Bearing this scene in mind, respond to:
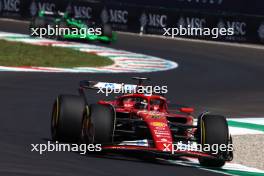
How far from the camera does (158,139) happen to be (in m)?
11.6

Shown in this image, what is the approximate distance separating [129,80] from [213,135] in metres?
11.1

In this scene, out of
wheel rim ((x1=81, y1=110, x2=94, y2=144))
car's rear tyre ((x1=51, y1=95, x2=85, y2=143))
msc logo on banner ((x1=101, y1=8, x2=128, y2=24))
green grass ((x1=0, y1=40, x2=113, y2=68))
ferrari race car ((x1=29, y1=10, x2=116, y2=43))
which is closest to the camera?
wheel rim ((x1=81, y1=110, x2=94, y2=144))

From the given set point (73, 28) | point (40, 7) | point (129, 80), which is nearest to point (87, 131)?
point (129, 80)

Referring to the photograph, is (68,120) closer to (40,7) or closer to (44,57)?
(44,57)

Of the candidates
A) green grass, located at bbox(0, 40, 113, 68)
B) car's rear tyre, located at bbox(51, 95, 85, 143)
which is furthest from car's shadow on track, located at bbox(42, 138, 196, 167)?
green grass, located at bbox(0, 40, 113, 68)

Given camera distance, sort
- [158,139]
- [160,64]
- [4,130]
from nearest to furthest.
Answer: [158,139]
[4,130]
[160,64]

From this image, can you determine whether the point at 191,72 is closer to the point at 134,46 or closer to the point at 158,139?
the point at 134,46

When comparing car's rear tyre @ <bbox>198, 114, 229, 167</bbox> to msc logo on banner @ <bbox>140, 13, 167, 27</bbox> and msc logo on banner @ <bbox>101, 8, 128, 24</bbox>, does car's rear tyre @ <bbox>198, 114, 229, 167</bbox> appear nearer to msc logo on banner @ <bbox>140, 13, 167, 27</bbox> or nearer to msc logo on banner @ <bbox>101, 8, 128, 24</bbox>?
msc logo on banner @ <bbox>140, 13, 167, 27</bbox>

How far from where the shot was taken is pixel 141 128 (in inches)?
480

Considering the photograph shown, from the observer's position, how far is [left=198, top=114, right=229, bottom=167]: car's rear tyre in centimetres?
1182

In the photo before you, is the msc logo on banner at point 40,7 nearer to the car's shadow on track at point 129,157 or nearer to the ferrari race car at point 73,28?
the ferrari race car at point 73,28

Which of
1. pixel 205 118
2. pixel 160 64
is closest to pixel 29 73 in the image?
pixel 160 64

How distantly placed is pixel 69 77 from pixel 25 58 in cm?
379

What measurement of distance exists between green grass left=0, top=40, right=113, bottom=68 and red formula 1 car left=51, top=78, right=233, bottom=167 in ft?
38.2
